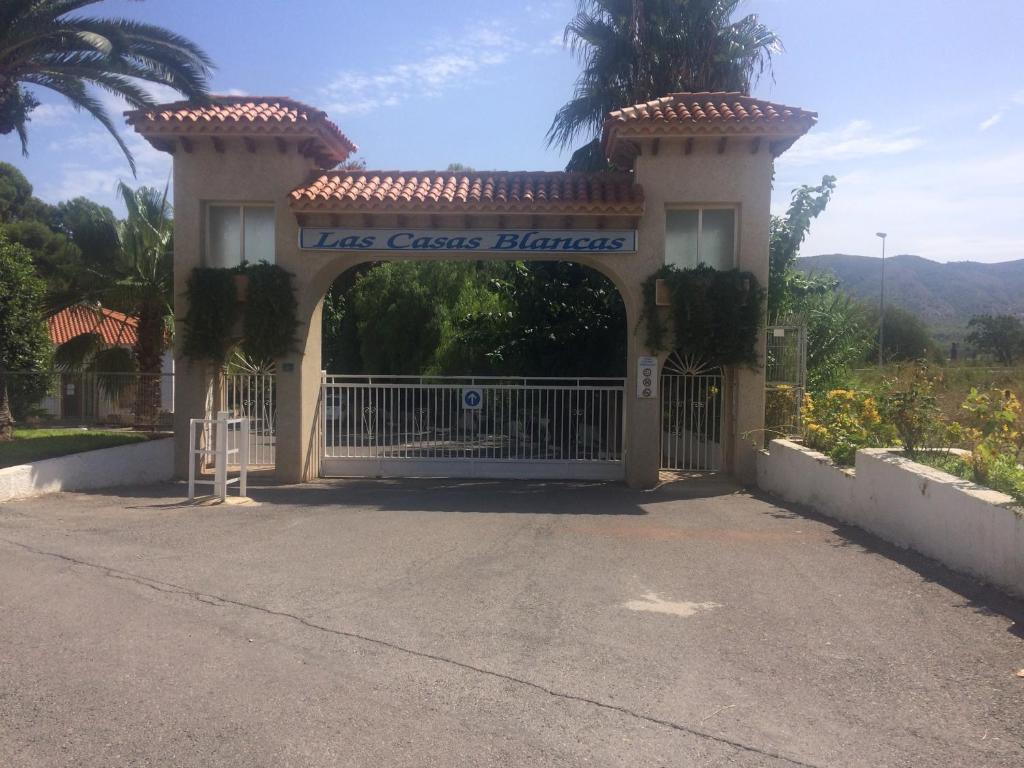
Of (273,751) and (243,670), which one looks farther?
(243,670)

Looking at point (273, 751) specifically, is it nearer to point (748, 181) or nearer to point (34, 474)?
point (34, 474)

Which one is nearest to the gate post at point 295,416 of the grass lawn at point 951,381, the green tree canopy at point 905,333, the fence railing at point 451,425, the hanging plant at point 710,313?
the fence railing at point 451,425

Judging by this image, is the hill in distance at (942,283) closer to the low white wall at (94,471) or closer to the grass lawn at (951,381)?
the grass lawn at (951,381)

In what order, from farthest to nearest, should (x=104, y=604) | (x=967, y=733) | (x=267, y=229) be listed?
(x=267, y=229), (x=104, y=604), (x=967, y=733)

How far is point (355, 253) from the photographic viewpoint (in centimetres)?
1462

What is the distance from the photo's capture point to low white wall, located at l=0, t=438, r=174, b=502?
11562 mm

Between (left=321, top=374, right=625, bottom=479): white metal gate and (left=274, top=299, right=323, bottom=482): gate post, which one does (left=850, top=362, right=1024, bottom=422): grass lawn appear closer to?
(left=321, top=374, right=625, bottom=479): white metal gate

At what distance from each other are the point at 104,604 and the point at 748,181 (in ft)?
37.4

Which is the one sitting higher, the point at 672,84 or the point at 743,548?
the point at 672,84

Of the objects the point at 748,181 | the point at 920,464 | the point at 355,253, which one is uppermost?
the point at 748,181

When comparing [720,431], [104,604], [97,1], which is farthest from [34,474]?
[720,431]

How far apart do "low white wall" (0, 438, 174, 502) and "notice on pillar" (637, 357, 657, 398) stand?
7.95 meters

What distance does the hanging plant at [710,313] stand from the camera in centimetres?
1399

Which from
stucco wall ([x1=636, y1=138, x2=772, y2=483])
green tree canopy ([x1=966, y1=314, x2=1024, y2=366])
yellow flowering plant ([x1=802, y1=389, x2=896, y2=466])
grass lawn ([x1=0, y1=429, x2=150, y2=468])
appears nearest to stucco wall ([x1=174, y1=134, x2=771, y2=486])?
stucco wall ([x1=636, y1=138, x2=772, y2=483])
